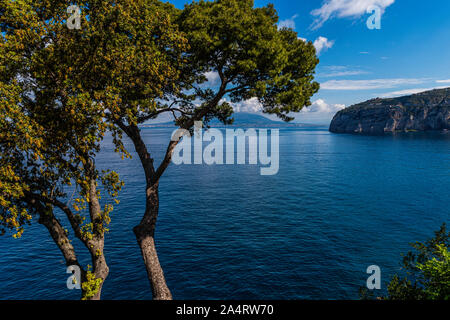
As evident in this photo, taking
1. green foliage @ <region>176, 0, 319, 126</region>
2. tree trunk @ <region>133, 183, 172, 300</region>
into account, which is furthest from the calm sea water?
green foliage @ <region>176, 0, 319, 126</region>

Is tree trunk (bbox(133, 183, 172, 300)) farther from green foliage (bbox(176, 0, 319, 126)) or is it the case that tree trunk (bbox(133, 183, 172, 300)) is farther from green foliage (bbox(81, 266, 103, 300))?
green foliage (bbox(176, 0, 319, 126))

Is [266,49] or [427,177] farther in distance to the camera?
[427,177]

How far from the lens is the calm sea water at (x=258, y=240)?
25703mm

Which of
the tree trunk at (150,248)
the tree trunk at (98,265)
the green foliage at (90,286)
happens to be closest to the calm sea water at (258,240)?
the tree trunk at (150,248)

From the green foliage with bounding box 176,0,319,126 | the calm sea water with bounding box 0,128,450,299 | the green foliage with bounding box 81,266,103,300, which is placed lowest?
the calm sea water with bounding box 0,128,450,299

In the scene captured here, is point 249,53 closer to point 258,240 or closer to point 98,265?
point 98,265

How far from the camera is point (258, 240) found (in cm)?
3516

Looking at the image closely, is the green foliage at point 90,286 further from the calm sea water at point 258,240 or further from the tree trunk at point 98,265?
the calm sea water at point 258,240

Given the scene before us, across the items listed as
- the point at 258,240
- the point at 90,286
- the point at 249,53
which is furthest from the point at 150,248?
the point at 258,240

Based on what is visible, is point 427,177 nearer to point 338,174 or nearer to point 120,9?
point 338,174

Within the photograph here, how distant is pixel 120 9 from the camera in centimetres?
985

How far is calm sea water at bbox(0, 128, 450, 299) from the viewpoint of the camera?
84.3 feet
